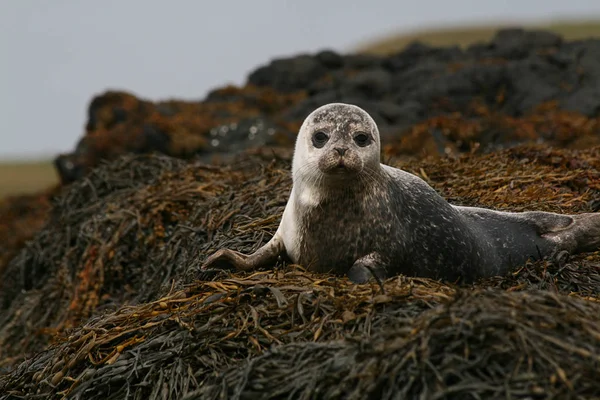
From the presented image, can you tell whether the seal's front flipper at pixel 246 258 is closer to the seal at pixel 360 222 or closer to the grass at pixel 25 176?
the seal at pixel 360 222

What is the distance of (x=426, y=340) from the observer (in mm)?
4211

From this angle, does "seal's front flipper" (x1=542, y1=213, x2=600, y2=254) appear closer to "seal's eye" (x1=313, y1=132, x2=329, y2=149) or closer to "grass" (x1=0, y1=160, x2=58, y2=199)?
"seal's eye" (x1=313, y1=132, x2=329, y2=149)

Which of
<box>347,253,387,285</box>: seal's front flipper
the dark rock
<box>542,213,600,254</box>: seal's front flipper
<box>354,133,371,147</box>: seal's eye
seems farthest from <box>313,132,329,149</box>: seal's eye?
the dark rock

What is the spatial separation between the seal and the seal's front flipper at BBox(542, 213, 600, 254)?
26 cm

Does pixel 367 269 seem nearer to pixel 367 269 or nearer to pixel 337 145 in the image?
pixel 367 269

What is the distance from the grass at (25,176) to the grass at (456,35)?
1603 cm

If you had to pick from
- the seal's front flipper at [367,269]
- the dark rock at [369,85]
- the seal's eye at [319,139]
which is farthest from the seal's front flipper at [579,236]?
the dark rock at [369,85]

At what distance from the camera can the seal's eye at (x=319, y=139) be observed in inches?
227

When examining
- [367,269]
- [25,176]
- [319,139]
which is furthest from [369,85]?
[25,176]

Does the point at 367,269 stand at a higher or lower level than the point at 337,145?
lower

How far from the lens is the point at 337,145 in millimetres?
5625

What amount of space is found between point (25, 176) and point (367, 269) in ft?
114

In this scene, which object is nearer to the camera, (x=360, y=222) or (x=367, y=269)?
(x=367, y=269)

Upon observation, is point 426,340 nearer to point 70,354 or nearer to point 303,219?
point 303,219
